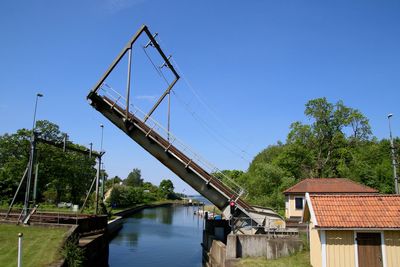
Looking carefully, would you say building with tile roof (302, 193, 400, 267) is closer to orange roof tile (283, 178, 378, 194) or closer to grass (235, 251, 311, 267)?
grass (235, 251, 311, 267)

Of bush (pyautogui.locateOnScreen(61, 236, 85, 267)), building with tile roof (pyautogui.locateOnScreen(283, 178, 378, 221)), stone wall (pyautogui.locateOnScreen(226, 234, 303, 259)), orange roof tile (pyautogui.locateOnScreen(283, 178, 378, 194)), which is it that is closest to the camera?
bush (pyautogui.locateOnScreen(61, 236, 85, 267))

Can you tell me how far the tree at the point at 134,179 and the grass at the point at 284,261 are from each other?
148 meters

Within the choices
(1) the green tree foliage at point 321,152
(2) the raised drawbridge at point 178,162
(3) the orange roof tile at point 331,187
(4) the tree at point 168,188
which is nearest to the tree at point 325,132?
(1) the green tree foliage at point 321,152

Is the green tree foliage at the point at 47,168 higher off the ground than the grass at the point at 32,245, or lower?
higher

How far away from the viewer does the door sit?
1440 cm

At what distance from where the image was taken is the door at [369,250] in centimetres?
1440

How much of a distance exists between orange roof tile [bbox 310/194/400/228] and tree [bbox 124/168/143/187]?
151m

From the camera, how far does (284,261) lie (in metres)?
17.5

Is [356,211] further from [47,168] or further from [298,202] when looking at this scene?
[47,168]

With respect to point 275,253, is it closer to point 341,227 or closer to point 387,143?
point 341,227

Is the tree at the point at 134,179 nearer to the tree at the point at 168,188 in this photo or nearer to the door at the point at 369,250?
the tree at the point at 168,188

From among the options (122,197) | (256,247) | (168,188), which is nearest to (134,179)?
(168,188)

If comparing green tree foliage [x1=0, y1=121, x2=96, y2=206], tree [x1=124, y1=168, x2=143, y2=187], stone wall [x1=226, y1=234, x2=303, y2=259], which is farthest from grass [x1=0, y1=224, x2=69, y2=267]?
tree [x1=124, y1=168, x2=143, y2=187]

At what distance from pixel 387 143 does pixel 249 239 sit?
44.3 m
